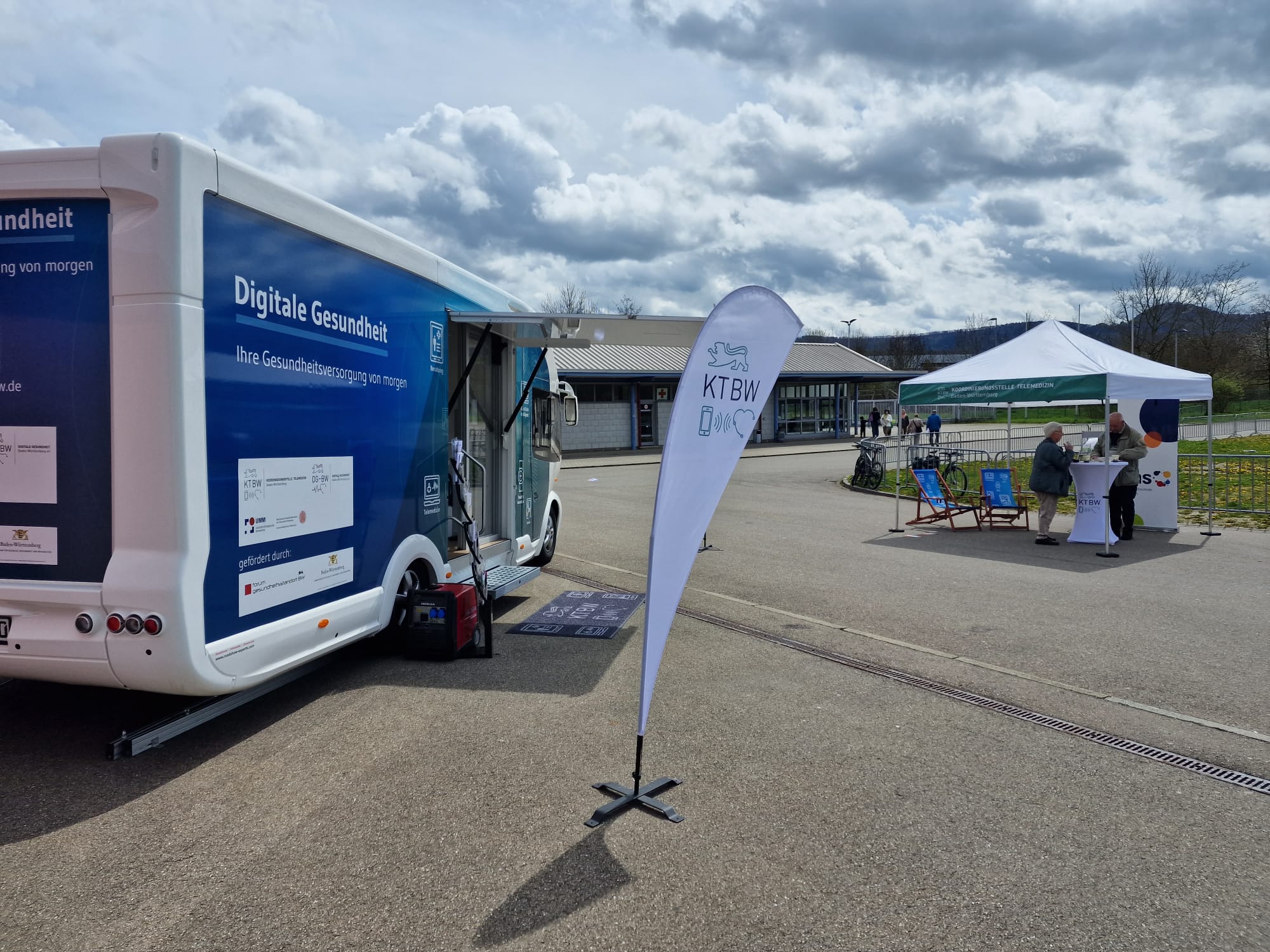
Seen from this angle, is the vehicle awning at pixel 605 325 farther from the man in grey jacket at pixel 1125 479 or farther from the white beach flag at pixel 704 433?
the man in grey jacket at pixel 1125 479

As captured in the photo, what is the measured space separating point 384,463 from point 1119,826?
4429mm

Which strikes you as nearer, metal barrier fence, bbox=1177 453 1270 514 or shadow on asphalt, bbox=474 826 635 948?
shadow on asphalt, bbox=474 826 635 948

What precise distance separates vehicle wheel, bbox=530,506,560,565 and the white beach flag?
18.3ft

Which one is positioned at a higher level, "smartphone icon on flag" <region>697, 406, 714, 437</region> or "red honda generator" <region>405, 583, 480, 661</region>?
"smartphone icon on flag" <region>697, 406, 714, 437</region>

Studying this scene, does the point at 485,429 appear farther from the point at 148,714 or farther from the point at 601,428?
the point at 601,428

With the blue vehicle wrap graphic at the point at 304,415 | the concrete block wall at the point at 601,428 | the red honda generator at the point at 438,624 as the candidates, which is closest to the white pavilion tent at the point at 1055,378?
the red honda generator at the point at 438,624

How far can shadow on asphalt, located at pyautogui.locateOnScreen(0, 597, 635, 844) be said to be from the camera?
13.0 ft

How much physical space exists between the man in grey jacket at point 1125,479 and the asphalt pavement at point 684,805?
16.3ft

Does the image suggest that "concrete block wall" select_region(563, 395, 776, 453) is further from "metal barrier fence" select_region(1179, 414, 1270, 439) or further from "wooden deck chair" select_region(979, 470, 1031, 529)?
"wooden deck chair" select_region(979, 470, 1031, 529)

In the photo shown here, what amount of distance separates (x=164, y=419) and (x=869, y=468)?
58.1 ft

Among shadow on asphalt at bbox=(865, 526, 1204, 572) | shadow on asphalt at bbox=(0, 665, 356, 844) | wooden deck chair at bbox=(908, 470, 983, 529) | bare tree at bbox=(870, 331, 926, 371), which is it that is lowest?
shadow on asphalt at bbox=(0, 665, 356, 844)

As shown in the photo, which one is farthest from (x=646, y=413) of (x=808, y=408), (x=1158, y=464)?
(x=1158, y=464)

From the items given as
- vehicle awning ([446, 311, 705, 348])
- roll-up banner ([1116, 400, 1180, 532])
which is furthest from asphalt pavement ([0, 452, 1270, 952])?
roll-up banner ([1116, 400, 1180, 532])

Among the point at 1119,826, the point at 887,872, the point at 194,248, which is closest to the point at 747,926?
the point at 887,872
